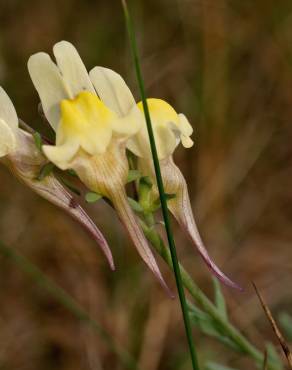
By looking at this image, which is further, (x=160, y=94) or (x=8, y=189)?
(x=160, y=94)

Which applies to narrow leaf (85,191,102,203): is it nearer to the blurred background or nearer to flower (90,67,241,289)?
flower (90,67,241,289)

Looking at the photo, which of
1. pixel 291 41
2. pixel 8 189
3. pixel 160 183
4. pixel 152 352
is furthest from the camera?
pixel 291 41

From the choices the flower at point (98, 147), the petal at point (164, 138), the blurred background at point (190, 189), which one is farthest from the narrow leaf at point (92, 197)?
the blurred background at point (190, 189)

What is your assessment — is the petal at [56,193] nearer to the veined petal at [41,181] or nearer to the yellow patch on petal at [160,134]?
the veined petal at [41,181]

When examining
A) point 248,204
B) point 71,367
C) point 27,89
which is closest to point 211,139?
point 248,204

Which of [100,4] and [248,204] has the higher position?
[100,4]

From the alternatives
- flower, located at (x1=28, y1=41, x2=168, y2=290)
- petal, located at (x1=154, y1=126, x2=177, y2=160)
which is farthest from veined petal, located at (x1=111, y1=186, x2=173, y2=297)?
petal, located at (x1=154, y1=126, x2=177, y2=160)

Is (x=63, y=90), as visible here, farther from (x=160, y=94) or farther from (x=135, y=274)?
(x=160, y=94)
